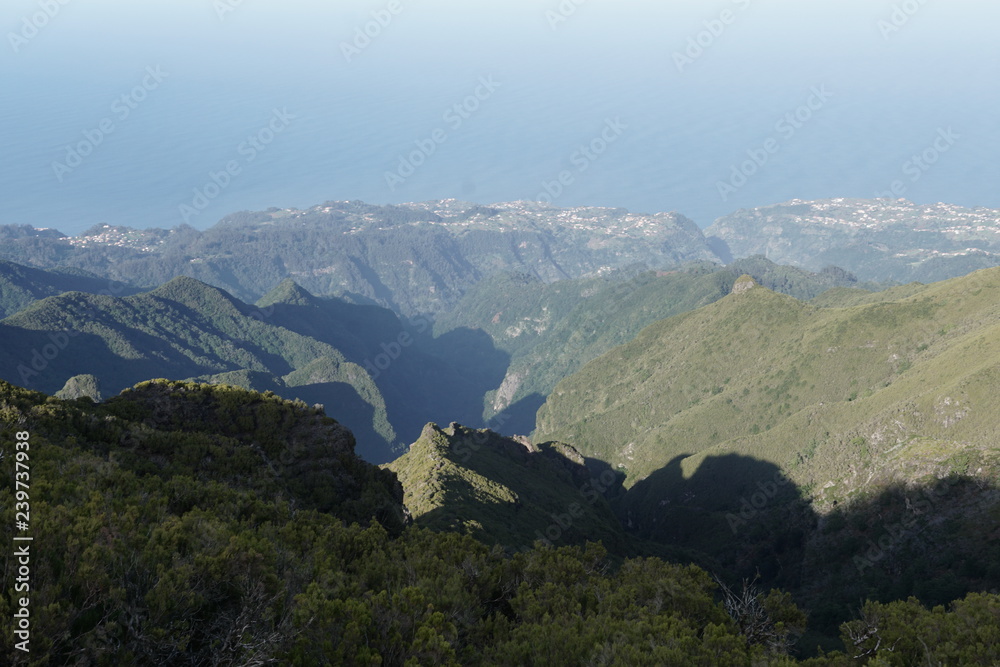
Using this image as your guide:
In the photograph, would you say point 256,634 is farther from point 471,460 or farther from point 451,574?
point 471,460

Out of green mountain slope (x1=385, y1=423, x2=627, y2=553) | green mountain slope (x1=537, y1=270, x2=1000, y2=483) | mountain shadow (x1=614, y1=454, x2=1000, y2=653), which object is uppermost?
green mountain slope (x1=537, y1=270, x2=1000, y2=483)

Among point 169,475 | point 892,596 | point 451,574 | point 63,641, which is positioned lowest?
point 892,596

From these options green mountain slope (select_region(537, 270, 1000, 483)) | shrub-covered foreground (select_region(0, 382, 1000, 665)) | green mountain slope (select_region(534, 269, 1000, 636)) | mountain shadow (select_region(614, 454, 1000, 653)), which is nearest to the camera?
shrub-covered foreground (select_region(0, 382, 1000, 665))

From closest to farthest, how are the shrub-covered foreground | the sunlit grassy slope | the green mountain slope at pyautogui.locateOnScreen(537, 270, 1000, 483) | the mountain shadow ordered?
the shrub-covered foreground → the mountain shadow → the sunlit grassy slope → the green mountain slope at pyautogui.locateOnScreen(537, 270, 1000, 483)

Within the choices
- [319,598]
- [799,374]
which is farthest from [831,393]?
[319,598]

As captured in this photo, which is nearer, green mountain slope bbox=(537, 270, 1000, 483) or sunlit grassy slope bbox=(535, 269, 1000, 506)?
sunlit grassy slope bbox=(535, 269, 1000, 506)

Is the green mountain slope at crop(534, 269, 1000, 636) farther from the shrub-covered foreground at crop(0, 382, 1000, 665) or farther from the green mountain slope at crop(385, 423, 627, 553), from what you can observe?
the shrub-covered foreground at crop(0, 382, 1000, 665)

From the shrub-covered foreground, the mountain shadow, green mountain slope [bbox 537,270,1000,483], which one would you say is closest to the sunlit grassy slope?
green mountain slope [bbox 537,270,1000,483]

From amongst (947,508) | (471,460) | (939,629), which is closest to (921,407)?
(947,508)

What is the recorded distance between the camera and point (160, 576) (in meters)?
16.6

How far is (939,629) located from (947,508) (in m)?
65.8

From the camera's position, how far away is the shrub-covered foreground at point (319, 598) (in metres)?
15.4

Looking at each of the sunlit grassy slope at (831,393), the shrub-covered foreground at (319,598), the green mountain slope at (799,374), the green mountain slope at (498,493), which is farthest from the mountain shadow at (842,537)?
A: the shrub-covered foreground at (319,598)

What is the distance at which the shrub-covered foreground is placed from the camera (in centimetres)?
1543
